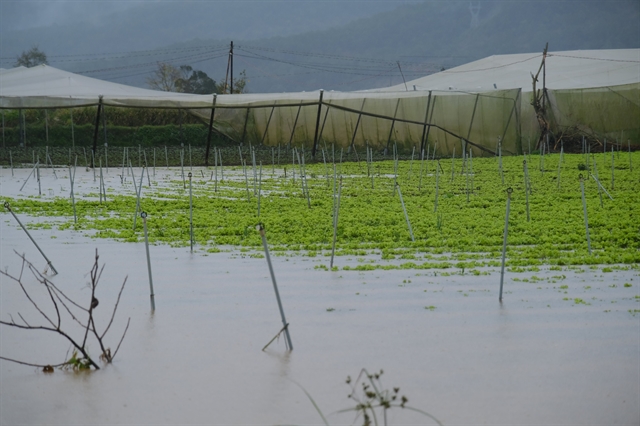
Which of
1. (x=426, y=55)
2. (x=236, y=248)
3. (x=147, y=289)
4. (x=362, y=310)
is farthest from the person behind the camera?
(x=426, y=55)

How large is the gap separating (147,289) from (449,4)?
130 m

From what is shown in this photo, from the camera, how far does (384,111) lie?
14.2 metres

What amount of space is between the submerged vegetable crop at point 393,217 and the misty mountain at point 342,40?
273ft

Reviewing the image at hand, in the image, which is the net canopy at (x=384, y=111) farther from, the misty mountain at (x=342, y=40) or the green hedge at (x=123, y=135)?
the misty mountain at (x=342, y=40)

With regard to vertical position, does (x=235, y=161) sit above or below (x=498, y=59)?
below

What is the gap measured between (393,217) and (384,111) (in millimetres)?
8932

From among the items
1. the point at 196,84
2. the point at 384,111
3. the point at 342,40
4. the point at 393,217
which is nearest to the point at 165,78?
the point at 196,84

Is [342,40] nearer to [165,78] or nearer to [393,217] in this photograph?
[165,78]

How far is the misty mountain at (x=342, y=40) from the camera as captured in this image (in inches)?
4008

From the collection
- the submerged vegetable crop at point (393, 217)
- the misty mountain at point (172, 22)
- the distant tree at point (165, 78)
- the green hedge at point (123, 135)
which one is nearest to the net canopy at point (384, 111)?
the green hedge at point (123, 135)

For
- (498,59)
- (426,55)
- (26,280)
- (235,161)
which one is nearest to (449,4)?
(426,55)

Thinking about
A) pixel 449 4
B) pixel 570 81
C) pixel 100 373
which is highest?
pixel 449 4

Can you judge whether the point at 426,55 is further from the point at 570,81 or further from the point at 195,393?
the point at 195,393

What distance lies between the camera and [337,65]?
371 ft
